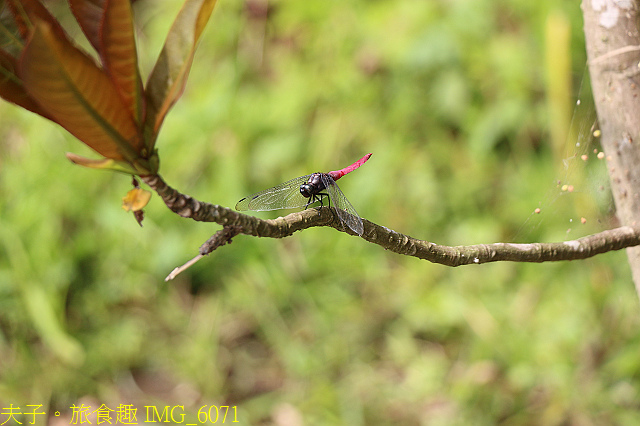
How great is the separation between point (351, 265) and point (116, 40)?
204cm

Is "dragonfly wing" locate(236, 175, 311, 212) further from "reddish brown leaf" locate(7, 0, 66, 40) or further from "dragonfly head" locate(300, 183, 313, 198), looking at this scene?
"reddish brown leaf" locate(7, 0, 66, 40)

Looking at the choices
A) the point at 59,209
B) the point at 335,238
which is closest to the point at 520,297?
the point at 335,238

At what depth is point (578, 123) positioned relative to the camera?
106 cm

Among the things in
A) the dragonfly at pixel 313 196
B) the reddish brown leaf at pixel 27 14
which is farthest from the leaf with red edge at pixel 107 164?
the dragonfly at pixel 313 196

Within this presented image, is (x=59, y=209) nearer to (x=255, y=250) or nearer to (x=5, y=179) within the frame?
(x=5, y=179)

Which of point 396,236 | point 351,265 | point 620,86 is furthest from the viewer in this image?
point 351,265

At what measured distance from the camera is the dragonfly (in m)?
0.75

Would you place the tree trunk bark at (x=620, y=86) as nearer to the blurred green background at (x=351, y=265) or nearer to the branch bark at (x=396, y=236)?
the branch bark at (x=396, y=236)

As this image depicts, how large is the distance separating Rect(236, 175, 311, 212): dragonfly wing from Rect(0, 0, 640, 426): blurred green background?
1.34 m

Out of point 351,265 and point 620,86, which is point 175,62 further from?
point 351,265

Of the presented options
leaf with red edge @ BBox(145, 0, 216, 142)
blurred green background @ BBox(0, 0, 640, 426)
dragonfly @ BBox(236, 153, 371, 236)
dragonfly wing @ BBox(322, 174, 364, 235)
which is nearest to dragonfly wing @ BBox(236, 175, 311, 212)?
dragonfly @ BBox(236, 153, 371, 236)

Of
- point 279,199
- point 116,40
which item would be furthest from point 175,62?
point 279,199

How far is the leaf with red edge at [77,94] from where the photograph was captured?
511 mm

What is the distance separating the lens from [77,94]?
21.6 inches
